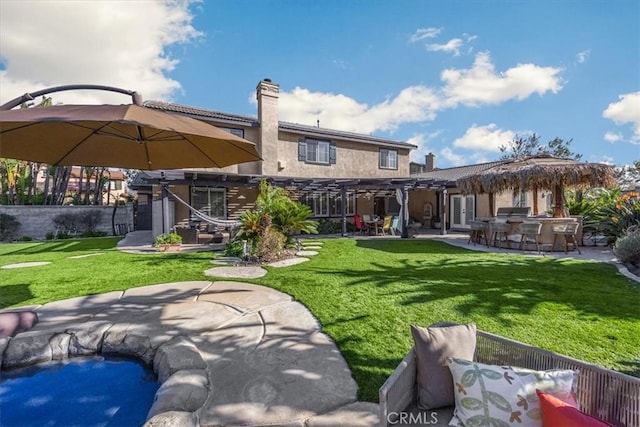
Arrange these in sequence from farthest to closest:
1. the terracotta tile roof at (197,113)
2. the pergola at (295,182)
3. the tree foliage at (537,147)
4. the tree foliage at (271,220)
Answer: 1. the tree foliage at (537,147)
2. the terracotta tile roof at (197,113)
3. the pergola at (295,182)
4. the tree foliage at (271,220)

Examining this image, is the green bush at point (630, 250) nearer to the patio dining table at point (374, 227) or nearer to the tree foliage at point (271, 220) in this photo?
the tree foliage at point (271, 220)

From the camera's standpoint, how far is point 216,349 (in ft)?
11.4

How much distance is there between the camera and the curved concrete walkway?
7.89 ft

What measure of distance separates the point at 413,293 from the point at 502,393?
368 cm

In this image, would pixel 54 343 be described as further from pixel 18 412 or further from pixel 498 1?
pixel 498 1

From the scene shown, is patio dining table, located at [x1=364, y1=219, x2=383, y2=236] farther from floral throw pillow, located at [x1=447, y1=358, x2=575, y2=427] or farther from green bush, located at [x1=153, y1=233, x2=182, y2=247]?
floral throw pillow, located at [x1=447, y1=358, x2=575, y2=427]

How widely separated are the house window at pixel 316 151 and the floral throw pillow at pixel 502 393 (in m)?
15.7

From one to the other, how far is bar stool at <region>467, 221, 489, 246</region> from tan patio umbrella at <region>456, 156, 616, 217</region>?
1.33 meters

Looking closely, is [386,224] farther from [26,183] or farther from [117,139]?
[26,183]

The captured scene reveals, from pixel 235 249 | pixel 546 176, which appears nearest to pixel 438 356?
pixel 235 249

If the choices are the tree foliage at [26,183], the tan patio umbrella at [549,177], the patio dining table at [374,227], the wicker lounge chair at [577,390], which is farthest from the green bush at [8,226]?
the tan patio umbrella at [549,177]

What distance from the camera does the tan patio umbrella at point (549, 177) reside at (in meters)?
10.6

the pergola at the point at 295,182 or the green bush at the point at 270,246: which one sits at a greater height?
the pergola at the point at 295,182

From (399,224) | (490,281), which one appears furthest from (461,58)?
(490,281)
